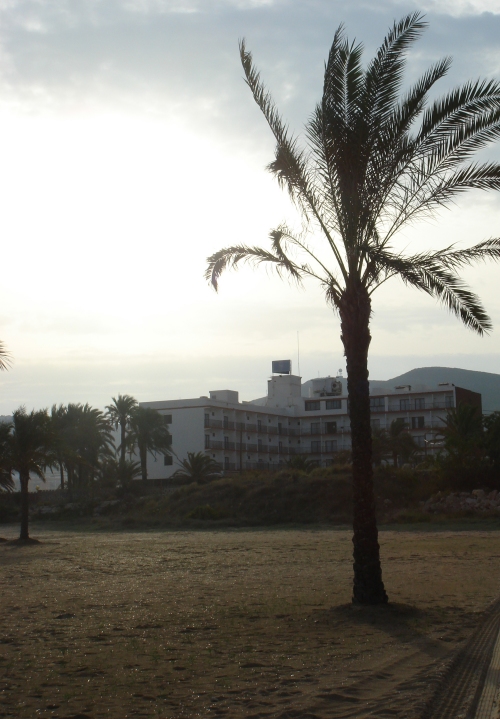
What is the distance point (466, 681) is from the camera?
674cm

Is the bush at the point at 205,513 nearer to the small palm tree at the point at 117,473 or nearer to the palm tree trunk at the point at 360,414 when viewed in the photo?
the small palm tree at the point at 117,473

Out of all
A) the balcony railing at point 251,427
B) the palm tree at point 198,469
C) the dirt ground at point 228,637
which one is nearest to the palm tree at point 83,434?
the palm tree at point 198,469

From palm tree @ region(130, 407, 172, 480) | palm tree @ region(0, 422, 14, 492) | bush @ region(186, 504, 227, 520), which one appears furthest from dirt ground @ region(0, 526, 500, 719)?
palm tree @ region(130, 407, 172, 480)

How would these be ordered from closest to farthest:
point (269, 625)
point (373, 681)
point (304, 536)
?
point (373, 681) → point (269, 625) → point (304, 536)

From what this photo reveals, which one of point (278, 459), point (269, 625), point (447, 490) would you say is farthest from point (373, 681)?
point (278, 459)

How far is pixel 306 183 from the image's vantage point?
12.6 metres

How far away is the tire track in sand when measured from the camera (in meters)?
5.84

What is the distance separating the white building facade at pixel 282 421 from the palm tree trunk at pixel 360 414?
56255mm

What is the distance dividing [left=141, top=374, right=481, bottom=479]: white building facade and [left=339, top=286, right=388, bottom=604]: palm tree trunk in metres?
56.3

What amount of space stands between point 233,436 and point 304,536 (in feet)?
148

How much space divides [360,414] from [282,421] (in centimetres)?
7035

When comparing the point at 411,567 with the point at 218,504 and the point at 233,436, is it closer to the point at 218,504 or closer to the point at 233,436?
the point at 218,504

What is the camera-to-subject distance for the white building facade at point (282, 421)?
2820 inches

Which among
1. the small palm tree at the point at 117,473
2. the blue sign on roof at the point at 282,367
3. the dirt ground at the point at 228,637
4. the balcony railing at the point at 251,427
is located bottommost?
the dirt ground at the point at 228,637
